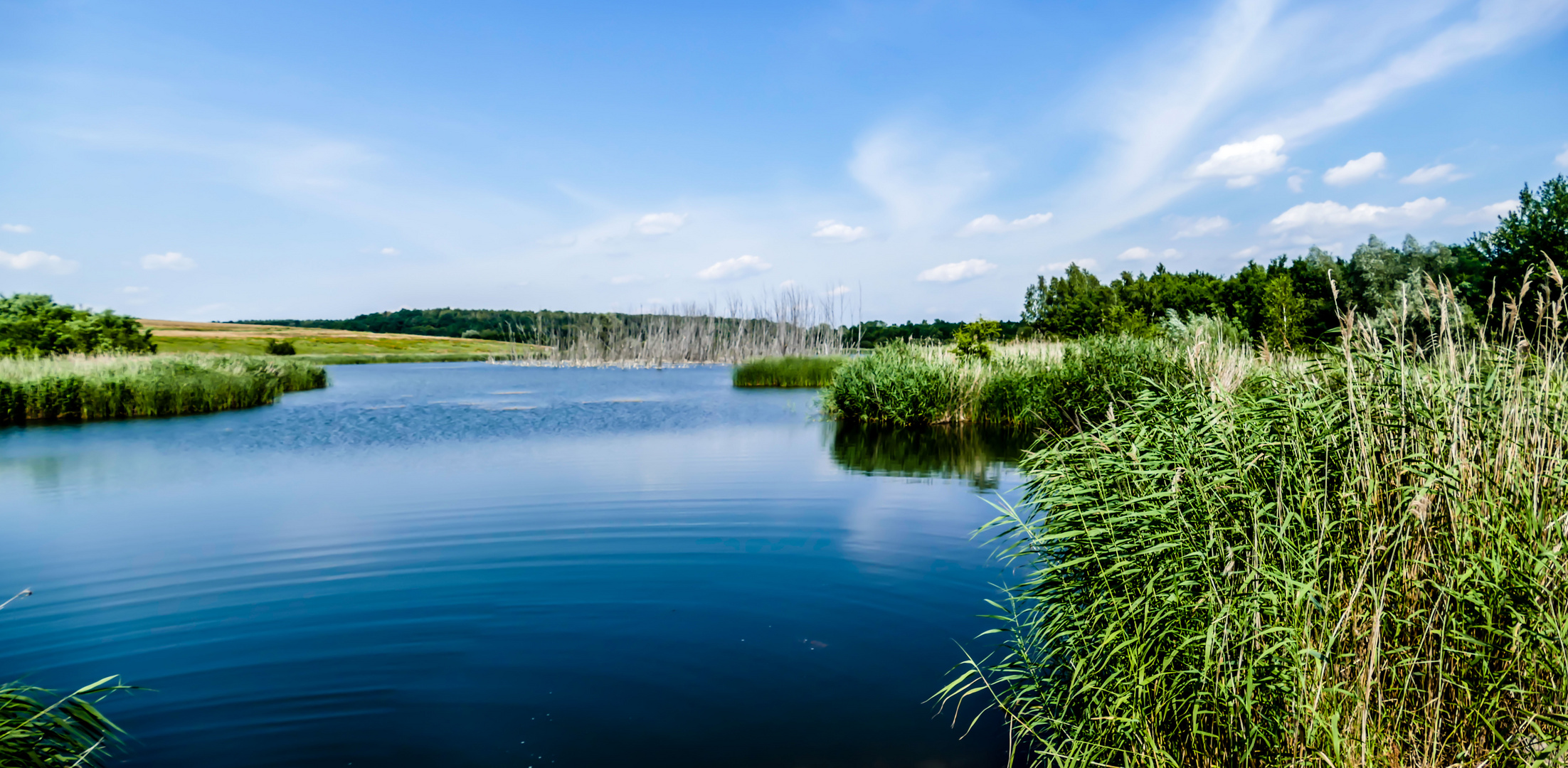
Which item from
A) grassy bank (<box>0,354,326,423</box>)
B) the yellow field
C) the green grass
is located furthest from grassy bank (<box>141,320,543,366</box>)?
grassy bank (<box>0,354,326,423</box>)

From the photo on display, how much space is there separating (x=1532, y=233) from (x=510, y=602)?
3041 centimetres

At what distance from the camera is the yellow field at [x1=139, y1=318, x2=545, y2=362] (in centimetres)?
5653

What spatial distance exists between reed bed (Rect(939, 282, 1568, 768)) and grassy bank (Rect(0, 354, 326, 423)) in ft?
76.1

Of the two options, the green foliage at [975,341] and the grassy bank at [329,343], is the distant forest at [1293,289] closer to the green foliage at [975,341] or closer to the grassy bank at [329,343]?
the green foliage at [975,341]

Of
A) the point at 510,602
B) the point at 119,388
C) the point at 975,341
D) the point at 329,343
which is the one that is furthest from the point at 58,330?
the point at 329,343

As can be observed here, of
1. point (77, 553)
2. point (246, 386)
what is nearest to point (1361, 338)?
point (77, 553)

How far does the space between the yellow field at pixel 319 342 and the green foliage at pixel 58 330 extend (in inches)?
796

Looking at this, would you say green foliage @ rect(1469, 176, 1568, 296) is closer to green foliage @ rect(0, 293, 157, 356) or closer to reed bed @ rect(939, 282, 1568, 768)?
reed bed @ rect(939, 282, 1568, 768)

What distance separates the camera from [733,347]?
4884 centimetres

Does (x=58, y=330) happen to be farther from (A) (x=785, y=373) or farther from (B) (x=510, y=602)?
(B) (x=510, y=602)

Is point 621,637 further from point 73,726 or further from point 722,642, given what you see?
point 73,726

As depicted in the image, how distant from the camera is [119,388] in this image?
19.3 metres

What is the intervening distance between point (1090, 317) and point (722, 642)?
1496 inches

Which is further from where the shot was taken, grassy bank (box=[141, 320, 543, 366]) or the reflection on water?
grassy bank (box=[141, 320, 543, 366])
